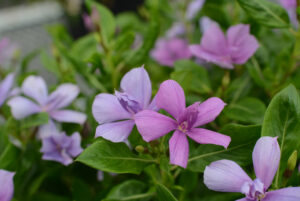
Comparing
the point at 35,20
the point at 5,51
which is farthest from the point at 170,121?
the point at 35,20

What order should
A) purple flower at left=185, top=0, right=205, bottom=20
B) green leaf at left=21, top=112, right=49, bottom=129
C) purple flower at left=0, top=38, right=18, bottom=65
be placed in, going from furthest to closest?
purple flower at left=0, top=38, right=18, bottom=65 → purple flower at left=185, top=0, right=205, bottom=20 → green leaf at left=21, top=112, right=49, bottom=129

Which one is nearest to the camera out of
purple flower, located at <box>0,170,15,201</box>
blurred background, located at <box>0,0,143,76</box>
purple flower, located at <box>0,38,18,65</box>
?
purple flower, located at <box>0,170,15,201</box>

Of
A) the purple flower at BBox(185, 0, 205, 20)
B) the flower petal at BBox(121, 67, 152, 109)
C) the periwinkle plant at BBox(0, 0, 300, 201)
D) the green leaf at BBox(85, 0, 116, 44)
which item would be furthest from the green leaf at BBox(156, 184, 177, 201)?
the purple flower at BBox(185, 0, 205, 20)

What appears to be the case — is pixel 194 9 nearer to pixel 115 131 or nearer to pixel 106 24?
pixel 106 24

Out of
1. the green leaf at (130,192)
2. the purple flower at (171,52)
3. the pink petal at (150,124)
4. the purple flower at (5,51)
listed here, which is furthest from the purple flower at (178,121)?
the purple flower at (5,51)

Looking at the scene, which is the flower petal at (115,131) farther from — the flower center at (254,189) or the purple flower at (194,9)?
the purple flower at (194,9)

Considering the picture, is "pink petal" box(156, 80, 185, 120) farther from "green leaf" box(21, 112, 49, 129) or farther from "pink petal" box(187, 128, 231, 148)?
"green leaf" box(21, 112, 49, 129)
